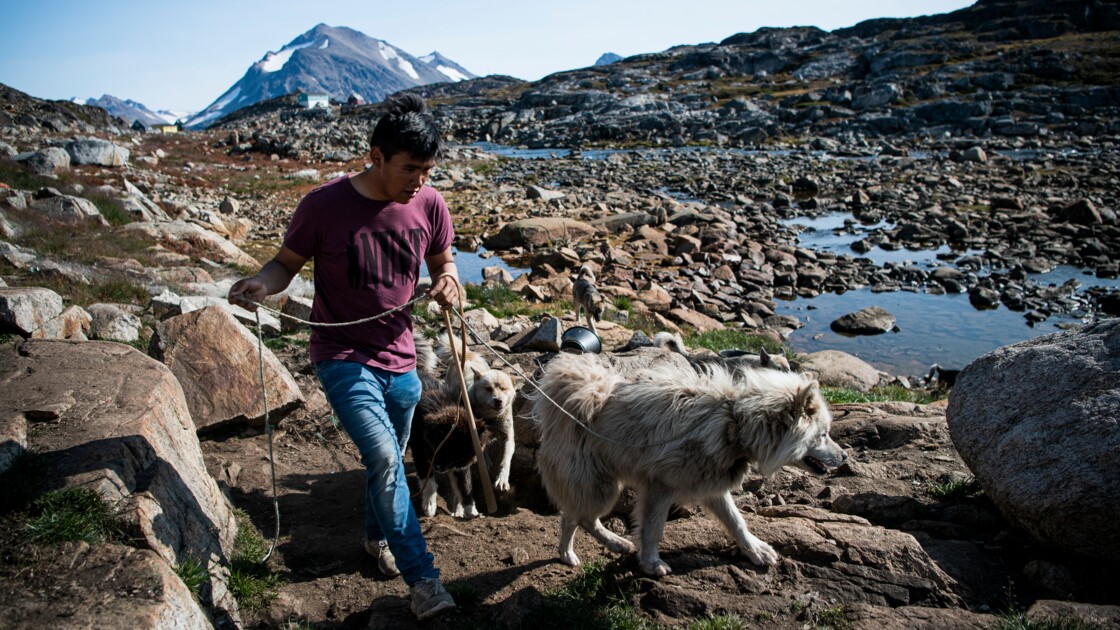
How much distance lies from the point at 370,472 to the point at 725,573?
237cm

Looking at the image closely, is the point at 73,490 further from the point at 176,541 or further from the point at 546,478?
the point at 546,478

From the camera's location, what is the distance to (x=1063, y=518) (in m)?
4.06

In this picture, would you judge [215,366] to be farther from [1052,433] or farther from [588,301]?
[1052,433]

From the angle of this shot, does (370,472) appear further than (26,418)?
No

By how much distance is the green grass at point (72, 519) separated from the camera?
3.11m

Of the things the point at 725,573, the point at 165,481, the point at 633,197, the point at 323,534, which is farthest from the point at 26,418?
the point at 633,197

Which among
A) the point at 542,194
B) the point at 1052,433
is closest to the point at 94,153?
the point at 542,194

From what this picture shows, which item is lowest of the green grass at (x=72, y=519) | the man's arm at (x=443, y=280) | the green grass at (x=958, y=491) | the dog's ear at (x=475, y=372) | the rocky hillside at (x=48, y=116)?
the green grass at (x=958, y=491)

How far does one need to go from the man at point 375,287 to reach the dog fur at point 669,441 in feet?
3.73

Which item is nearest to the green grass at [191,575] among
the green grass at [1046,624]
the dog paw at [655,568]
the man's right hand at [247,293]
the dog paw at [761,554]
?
the man's right hand at [247,293]

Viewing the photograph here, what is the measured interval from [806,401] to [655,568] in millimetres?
1459

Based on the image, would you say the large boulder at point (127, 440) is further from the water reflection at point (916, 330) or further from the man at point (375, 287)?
the water reflection at point (916, 330)

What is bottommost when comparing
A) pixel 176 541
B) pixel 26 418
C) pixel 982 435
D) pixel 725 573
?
pixel 725 573

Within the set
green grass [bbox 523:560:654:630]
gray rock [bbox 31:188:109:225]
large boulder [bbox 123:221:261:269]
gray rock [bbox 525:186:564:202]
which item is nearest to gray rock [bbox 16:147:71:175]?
gray rock [bbox 31:188:109:225]
